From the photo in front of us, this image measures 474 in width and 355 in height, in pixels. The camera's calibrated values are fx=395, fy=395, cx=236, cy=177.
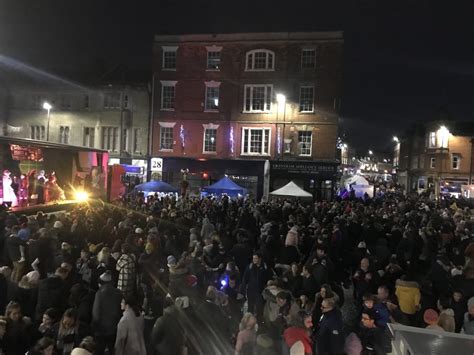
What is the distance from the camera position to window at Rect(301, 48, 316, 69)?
92.8 feet

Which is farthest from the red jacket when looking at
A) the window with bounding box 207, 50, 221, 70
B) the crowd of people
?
the window with bounding box 207, 50, 221, 70

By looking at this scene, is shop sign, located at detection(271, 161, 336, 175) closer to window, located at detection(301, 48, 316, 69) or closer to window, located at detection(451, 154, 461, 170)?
window, located at detection(301, 48, 316, 69)

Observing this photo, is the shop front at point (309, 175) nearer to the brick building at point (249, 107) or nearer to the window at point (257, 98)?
the brick building at point (249, 107)

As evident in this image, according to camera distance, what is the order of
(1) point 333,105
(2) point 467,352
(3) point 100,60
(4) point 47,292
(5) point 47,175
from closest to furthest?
(2) point 467,352 < (4) point 47,292 < (5) point 47,175 < (1) point 333,105 < (3) point 100,60

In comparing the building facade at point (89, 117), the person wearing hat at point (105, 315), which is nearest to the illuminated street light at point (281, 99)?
the building facade at point (89, 117)

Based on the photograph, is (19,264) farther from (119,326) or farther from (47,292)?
(119,326)

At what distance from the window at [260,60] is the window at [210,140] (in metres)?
5.32

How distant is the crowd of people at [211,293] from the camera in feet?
17.4

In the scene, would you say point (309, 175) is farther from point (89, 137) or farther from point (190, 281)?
point (190, 281)

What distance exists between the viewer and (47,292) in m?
6.01

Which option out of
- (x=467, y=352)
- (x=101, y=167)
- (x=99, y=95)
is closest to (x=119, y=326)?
(x=467, y=352)

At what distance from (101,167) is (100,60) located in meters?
16.6

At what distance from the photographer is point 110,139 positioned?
102 feet

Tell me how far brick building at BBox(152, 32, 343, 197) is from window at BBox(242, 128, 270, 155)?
74mm
